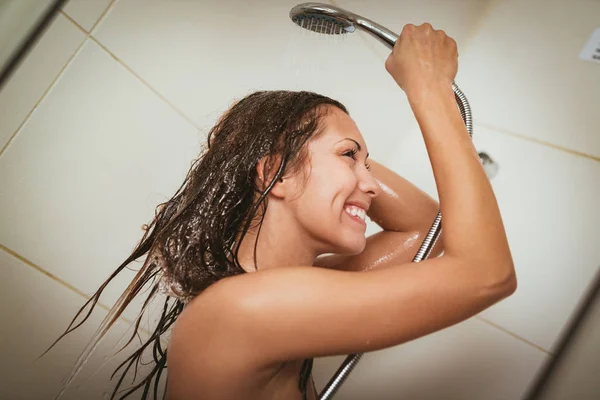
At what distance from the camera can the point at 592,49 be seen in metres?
1.01

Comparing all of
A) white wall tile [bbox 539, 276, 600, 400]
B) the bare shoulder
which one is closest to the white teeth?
the bare shoulder

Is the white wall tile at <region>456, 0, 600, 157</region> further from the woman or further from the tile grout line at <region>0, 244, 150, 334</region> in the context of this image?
the tile grout line at <region>0, 244, 150, 334</region>

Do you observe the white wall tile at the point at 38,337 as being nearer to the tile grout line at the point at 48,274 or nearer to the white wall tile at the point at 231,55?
the tile grout line at the point at 48,274

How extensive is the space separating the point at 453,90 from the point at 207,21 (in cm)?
49

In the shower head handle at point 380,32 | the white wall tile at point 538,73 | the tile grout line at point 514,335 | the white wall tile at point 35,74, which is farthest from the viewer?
the white wall tile at point 538,73

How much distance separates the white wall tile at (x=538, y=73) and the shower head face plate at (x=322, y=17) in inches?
23.9

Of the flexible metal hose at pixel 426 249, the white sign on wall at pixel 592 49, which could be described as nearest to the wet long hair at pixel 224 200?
the flexible metal hose at pixel 426 249

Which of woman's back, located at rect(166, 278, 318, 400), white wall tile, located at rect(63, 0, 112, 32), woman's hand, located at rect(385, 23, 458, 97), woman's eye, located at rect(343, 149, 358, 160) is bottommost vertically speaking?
woman's back, located at rect(166, 278, 318, 400)

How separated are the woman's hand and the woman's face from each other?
0.13m

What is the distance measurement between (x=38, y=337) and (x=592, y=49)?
142cm

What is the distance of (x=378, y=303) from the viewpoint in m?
0.45

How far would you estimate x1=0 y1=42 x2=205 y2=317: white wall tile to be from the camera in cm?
61

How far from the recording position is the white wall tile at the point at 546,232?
0.90 m

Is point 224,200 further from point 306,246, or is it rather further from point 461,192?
point 461,192
